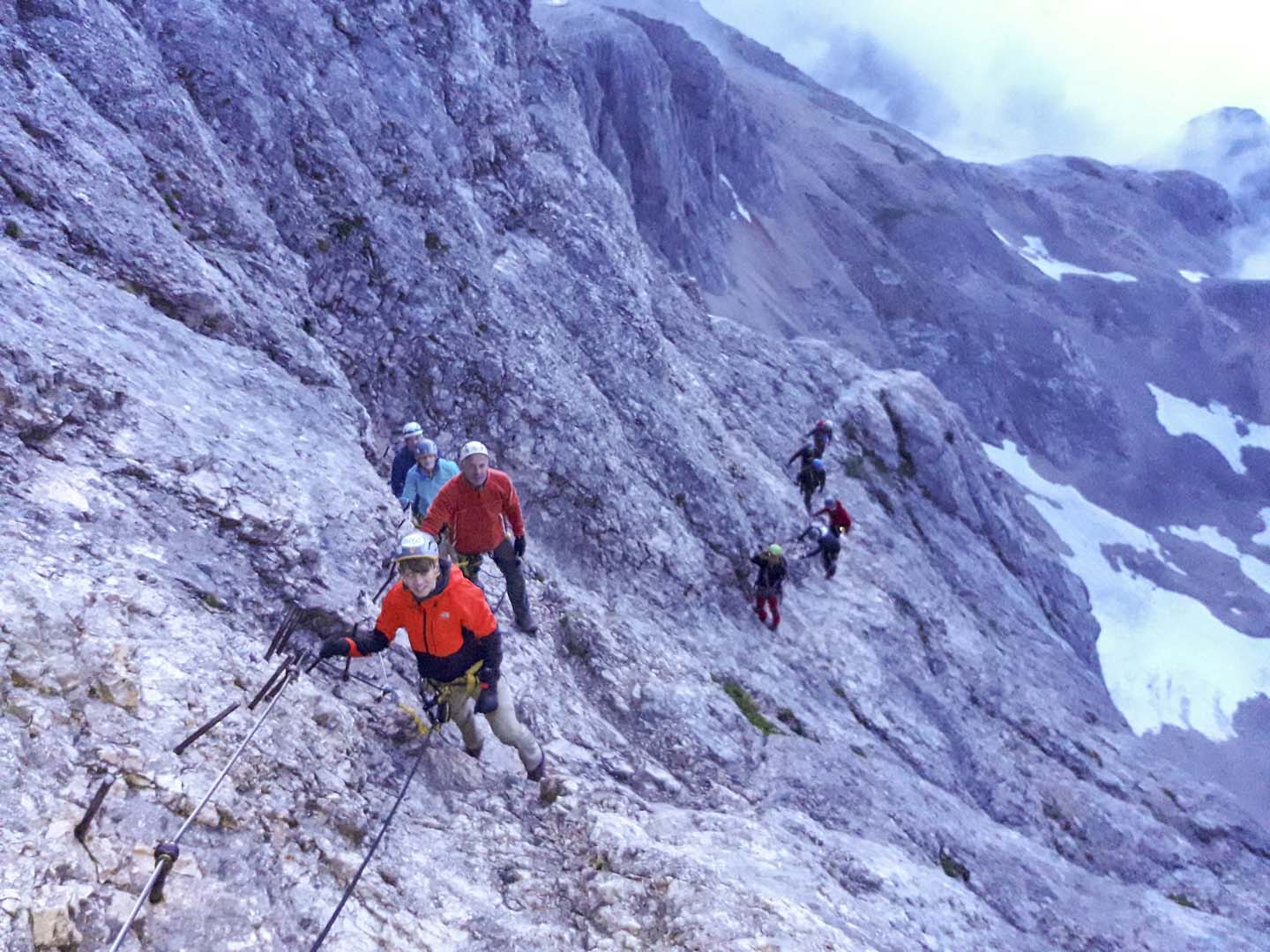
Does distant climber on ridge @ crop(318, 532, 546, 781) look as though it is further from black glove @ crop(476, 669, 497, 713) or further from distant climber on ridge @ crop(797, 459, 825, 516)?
distant climber on ridge @ crop(797, 459, 825, 516)

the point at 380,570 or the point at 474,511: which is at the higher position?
the point at 474,511

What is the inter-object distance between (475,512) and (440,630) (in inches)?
124

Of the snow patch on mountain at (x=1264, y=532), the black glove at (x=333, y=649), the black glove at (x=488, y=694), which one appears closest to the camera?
the black glove at (x=333, y=649)

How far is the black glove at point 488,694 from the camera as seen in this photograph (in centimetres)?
946

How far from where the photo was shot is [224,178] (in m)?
16.3

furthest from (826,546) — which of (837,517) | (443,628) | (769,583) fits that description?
(443,628)

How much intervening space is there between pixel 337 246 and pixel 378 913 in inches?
598

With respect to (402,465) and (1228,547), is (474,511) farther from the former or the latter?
(1228,547)

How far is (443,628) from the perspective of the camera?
9039mm

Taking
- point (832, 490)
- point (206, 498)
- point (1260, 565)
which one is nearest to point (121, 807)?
point (206, 498)

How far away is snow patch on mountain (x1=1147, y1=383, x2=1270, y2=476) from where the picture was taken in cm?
12962

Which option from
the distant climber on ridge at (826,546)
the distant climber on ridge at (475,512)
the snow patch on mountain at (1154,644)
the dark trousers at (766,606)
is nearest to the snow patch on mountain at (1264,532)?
the snow patch on mountain at (1154,644)

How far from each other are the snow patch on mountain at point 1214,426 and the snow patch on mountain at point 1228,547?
19.7 metres

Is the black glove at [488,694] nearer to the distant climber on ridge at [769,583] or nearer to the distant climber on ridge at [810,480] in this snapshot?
the distant climber on ridge at [769,583]
